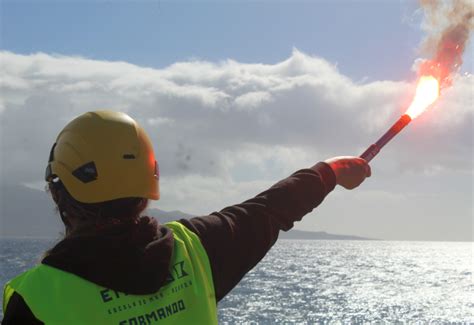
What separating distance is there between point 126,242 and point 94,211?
0.28 m

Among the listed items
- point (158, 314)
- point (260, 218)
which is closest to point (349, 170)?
point (260, 218)

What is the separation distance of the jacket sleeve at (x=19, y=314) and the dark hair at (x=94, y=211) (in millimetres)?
482

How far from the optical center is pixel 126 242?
2.92m

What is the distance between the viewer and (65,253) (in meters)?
2.78

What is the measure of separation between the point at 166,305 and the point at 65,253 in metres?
0.62

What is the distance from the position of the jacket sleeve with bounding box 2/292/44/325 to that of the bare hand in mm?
2127

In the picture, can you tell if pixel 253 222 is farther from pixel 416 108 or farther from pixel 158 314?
pixel 416 108

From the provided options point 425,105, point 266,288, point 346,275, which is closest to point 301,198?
point 425,105

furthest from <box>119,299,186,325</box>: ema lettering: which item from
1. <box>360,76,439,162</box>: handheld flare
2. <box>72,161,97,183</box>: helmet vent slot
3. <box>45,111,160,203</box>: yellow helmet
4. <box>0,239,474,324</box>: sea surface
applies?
<box>0,239,474,324</box>: sea surface

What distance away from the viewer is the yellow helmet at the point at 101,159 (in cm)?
308

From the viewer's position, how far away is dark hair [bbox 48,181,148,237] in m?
3.02

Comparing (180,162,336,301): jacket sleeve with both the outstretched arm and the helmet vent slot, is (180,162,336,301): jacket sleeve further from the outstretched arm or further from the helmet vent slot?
the helmet vent slot

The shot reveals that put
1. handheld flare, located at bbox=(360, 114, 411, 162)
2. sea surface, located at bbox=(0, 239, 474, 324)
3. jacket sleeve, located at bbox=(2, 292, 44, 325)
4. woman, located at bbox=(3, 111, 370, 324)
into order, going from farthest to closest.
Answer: sea surface, located at bbox=(0, 239, 474, 324) → handheld flare, located at bbox=(360, 114, 411, 162) → woman, located at bbox=(3, 111, 370, 324) → jacket sleeve, located at bbox=(2, 292, 44, 325)

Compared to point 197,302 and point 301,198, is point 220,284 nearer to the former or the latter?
point 197,302
